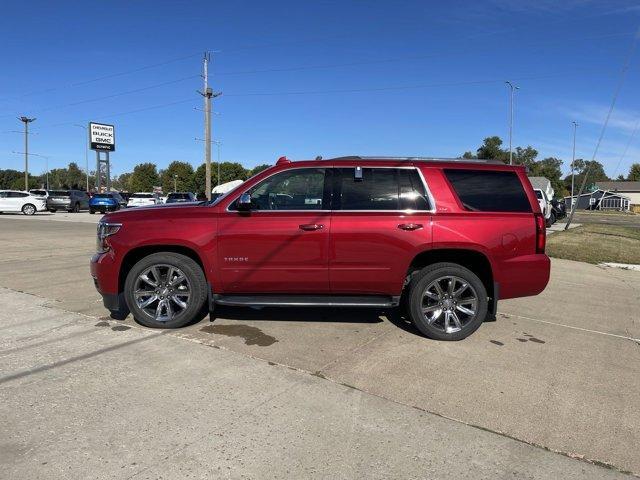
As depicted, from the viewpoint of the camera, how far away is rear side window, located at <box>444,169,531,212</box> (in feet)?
17.9

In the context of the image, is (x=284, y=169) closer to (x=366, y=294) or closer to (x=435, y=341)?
(x=366, y=294)

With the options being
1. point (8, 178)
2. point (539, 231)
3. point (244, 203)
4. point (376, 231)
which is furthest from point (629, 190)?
point (8, 178)

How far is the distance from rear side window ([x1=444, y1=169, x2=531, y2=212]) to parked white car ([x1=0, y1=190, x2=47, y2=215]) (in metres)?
32.2

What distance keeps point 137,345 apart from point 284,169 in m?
2.36

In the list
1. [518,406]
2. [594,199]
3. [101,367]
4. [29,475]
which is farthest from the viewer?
[594,199]

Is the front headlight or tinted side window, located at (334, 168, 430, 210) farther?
the front headlight

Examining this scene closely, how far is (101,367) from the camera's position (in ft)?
14.6

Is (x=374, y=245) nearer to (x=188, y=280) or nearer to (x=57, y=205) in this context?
(x=188, y=280)

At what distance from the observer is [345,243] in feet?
17.5

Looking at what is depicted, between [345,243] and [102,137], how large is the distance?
2052 inches

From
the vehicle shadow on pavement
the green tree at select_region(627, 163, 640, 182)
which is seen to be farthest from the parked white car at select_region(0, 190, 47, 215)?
the green tree at select_region(627, 163, 640, 182)

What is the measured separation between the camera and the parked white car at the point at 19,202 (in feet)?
102

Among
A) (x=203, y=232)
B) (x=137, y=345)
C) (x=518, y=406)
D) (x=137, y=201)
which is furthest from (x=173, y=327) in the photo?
(x=137, y=201)

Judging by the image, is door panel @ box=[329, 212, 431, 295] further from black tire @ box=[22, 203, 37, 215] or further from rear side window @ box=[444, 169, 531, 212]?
black tire @ box=[22, 203, 37, 215]
